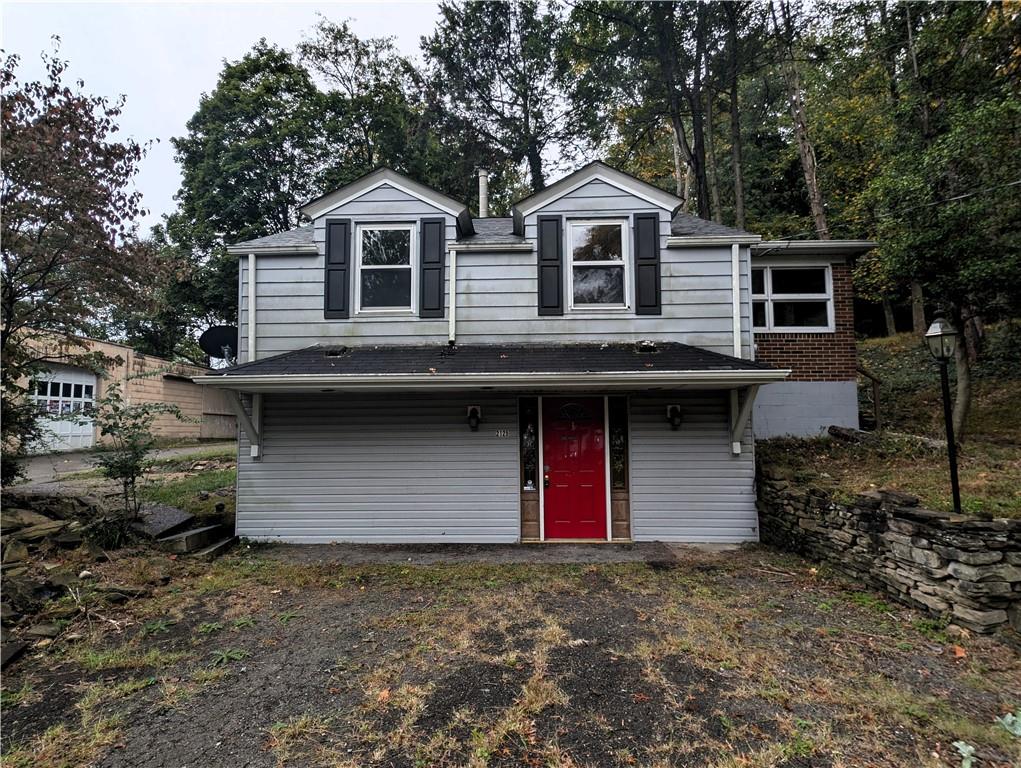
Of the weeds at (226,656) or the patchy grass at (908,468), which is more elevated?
the patchy grass at (908,468)

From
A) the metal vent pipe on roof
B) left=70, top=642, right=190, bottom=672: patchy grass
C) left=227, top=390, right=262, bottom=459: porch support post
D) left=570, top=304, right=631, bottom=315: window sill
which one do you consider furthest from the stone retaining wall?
left=227, top=390, right=262, bottom=459: porch support post

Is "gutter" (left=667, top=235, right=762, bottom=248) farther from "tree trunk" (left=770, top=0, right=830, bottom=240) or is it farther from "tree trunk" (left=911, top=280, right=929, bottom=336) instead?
"tree trunk" (left=911, top=280, right=929, bottom=336)

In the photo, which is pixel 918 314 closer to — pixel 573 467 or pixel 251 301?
pixel 573 467

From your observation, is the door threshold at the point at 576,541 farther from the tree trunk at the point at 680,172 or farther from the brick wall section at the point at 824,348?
the tree trunk at the point at 680,172

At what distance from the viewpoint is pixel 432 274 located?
658 cm

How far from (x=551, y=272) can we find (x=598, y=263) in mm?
720

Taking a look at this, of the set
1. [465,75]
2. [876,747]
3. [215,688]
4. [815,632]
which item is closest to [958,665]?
[815,632]

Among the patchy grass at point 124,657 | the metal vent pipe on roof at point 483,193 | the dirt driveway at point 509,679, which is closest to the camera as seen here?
the dirt driveway at point 509,679

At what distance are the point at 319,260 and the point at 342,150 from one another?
13.8 meters

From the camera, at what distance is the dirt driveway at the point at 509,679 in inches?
95.6

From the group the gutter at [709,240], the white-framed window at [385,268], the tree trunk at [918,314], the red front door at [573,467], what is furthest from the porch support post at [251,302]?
the tree trunk at [918,314]

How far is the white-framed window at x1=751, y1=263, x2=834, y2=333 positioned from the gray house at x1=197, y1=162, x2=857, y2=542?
220cm

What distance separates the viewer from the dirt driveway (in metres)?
2.43

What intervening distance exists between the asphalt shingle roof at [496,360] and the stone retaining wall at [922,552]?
1833 millimetres
